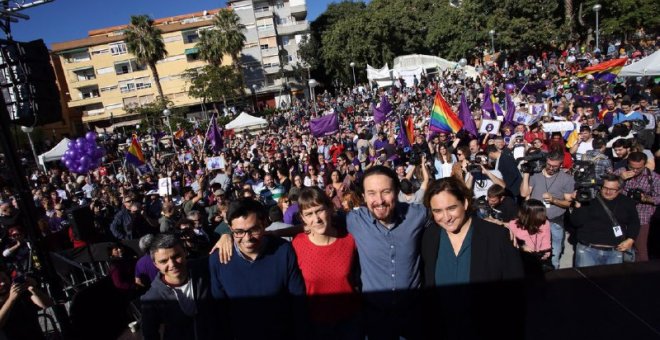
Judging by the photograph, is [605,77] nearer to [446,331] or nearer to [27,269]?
[446,331]

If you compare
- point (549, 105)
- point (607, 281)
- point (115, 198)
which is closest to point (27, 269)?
point (115, 198)

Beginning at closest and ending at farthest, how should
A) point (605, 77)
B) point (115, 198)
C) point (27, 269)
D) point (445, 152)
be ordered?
point (27, 269) < point (445, 152) < point (115, 198) < point (605, 77)

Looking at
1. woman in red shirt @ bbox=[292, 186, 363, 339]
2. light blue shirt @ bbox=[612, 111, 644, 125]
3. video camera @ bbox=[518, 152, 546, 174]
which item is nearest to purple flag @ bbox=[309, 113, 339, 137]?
light blue shirt @ bbox=[612, 111, 644, 125]

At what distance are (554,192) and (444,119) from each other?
4653 millimetres

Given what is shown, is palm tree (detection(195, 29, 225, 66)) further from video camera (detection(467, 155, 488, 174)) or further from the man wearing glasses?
the man wearing glasses

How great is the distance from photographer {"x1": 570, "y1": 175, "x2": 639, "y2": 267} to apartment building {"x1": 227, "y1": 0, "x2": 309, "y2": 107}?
161 feet

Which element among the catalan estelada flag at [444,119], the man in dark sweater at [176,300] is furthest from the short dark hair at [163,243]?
the catalan estelada flag at [444,119]

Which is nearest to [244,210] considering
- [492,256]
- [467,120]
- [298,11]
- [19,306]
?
[492,256]

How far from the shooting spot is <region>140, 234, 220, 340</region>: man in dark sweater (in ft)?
8.76

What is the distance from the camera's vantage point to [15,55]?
545 cm

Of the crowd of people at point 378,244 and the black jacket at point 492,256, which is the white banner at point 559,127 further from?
the black jacket at point 492,256

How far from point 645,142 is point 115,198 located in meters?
11.8

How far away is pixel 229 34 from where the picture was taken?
4547 centimetres

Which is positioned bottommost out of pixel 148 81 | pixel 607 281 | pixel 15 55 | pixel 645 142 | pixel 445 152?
pixel 607 281
